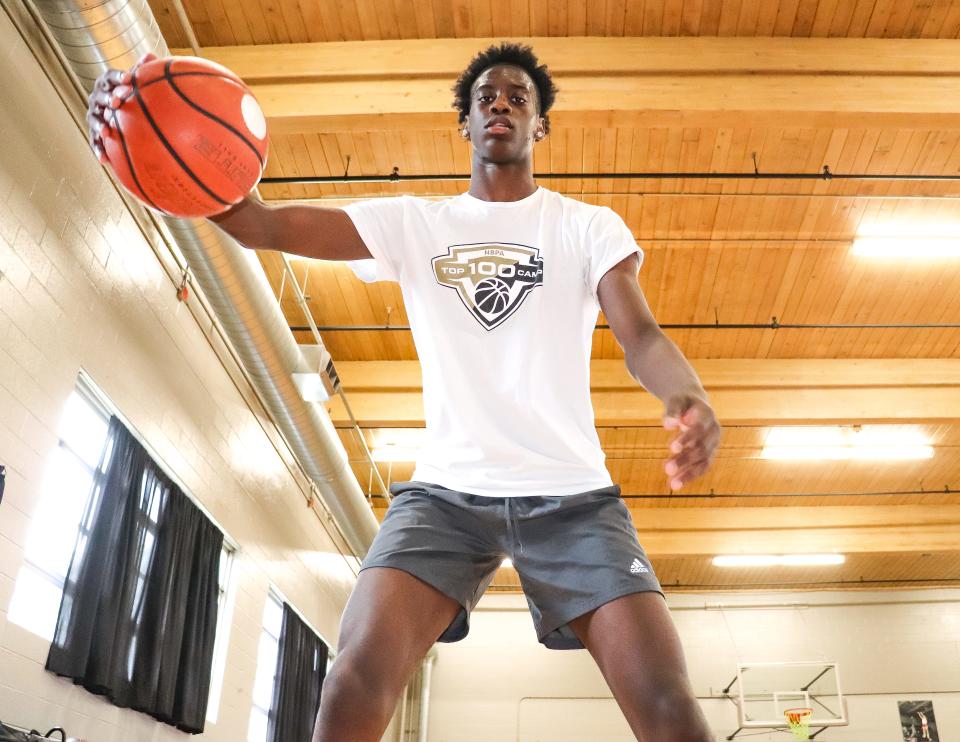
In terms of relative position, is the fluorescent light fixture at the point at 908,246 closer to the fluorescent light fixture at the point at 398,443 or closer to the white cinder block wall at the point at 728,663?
the fluorescent light fixture at the point at 398,443

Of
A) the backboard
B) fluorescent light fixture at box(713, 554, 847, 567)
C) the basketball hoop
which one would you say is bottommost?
the basketball hoop

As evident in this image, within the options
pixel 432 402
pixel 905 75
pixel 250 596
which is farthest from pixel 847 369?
pixel 432 402

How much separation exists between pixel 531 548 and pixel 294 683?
9503 millimetres

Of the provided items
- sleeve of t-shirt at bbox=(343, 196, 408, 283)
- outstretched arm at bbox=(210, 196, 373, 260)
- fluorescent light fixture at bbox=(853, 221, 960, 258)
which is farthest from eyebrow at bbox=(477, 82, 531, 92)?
fluorescent light fixture at bbox=(853, 221, 960, 258)

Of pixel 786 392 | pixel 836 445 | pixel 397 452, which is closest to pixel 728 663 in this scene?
pixel 836 445

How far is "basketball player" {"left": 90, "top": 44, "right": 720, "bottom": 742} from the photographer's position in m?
1.54

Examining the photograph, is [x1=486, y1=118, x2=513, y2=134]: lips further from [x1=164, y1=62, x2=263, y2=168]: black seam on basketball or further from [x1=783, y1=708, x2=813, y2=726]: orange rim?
[x1=783, y1=708, x2=813, y2=726]: orange rim

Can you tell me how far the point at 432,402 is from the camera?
190cm

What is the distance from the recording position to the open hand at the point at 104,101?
5.83 ft

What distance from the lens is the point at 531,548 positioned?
1.71 m

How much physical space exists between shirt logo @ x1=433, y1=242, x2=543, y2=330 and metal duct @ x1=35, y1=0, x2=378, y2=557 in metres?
3.47

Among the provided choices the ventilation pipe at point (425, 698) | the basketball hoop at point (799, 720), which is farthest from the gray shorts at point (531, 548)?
the ventilation pipe at point (425, 698)

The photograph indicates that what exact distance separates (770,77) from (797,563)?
9932mm

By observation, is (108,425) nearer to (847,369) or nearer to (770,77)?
(770,77)
